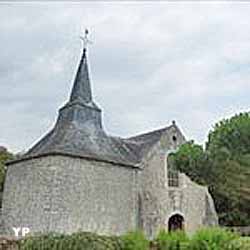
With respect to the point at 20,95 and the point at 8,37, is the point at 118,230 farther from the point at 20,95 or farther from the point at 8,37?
the point at 8,37

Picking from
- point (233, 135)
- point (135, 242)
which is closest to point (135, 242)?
point (135, 242)

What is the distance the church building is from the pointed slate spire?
0.20 ft

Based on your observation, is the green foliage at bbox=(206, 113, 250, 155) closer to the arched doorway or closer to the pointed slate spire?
the arched doorway

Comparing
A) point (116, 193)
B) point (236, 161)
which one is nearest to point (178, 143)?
point (116, 193)

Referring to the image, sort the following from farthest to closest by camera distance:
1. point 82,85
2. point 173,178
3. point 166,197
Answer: point 173,178, point 82,85, point 166,197

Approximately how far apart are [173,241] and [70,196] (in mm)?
10548

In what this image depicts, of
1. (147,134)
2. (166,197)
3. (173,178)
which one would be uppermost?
(147,134)

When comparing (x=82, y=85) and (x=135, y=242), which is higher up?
(x=82, y=85)

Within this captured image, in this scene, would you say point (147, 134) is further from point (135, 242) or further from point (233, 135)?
point (233, 135)

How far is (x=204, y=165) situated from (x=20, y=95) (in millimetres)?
16018

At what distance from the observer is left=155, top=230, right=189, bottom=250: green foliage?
1633 cm

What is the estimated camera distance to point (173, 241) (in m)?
16.8

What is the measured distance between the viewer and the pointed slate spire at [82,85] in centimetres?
3067

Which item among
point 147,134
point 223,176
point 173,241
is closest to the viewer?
point 173,241
